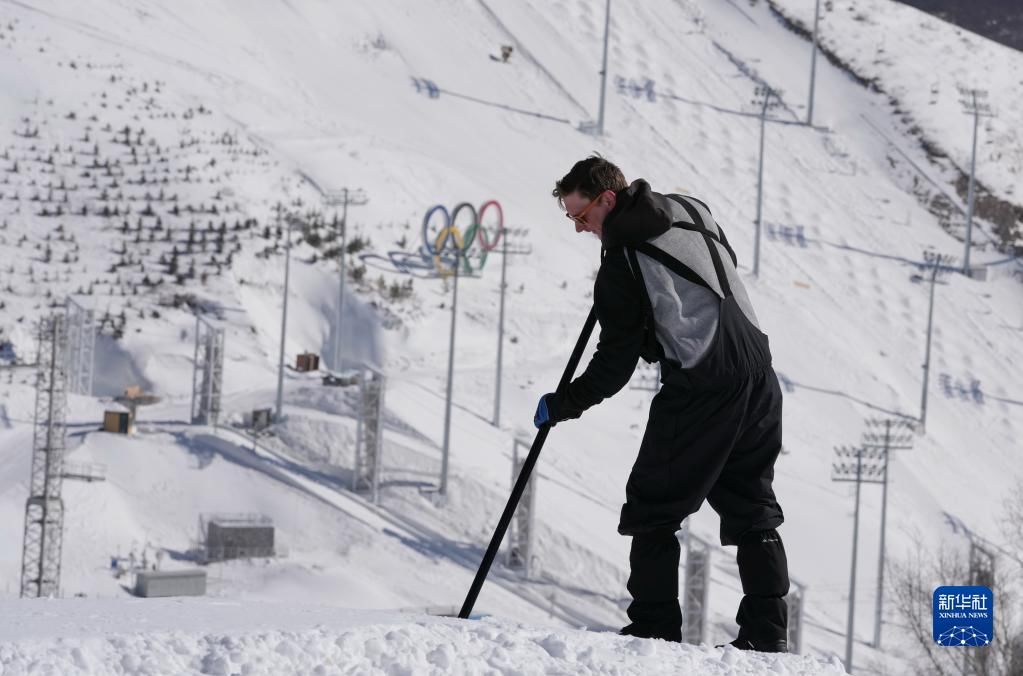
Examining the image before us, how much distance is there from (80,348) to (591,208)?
3735cm

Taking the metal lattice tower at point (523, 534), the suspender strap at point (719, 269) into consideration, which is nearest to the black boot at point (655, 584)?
the suspender strap at point (719, 269)

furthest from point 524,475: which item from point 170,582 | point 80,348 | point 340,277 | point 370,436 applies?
point 340,277

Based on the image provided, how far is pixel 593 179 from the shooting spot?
5281 mm

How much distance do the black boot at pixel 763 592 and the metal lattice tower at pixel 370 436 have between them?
2754 cm

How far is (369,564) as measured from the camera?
3077cm

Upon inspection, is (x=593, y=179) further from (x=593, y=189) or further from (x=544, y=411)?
(x=544, y=411)

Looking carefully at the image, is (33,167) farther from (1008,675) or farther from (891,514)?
(1008,675)

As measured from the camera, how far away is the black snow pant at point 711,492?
5195 mm

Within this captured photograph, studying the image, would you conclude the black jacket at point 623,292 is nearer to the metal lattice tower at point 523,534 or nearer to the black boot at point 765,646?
the black boot at point 765,646

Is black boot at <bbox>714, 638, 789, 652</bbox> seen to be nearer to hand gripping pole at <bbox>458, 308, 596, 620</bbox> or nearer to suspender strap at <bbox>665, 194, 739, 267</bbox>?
hand gripping pole at <bbox>458, 308, 596, 620</bbox>

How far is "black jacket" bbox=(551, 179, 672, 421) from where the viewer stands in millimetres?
5191

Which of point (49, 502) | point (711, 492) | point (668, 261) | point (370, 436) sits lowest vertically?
point (49, 502)

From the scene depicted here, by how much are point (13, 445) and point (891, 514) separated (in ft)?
73.5

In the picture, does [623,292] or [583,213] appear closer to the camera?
[623,292]
